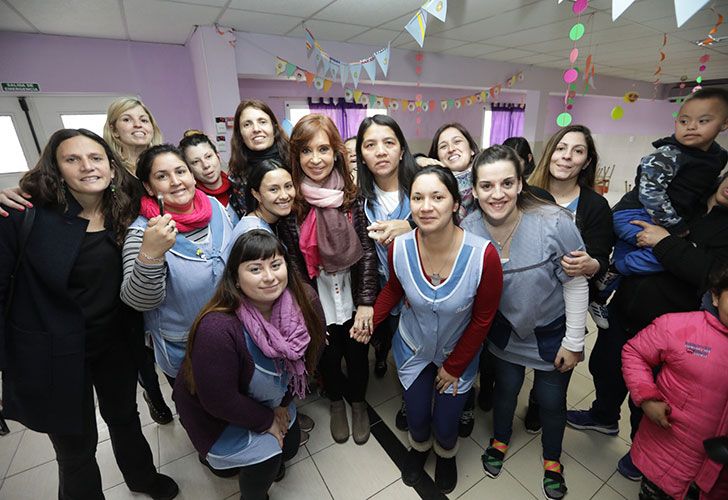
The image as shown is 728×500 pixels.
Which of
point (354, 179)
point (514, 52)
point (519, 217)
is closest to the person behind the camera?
point (519, 217)

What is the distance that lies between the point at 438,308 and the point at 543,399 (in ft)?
2.44

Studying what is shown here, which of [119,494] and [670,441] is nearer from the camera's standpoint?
[670,441]

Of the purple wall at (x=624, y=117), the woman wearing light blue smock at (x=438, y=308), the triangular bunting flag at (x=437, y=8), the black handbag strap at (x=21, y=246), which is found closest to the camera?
the black handbag strap at (x=21, y=246)

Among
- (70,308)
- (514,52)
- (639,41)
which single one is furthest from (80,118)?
(639,41)

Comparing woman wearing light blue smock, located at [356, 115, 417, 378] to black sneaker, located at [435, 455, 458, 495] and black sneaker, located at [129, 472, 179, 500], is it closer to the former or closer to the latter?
black sneaker, located at [435, 455, 458, 495]

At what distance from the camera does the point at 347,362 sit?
6.28ft

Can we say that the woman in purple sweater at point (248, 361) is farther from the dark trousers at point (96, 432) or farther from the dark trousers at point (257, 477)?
the dark trousers at point (96, 432)

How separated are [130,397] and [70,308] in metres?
0.52

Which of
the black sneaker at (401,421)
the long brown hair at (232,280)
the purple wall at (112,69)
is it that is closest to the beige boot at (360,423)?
the black sneaker at (401,421)

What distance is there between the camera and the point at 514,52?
530cm

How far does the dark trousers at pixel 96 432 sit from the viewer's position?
129 centimetres

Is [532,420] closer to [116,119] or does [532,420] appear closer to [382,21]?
[116,119]

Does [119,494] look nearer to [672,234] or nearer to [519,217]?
[519,217]

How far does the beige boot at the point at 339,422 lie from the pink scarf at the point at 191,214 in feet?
4.33
